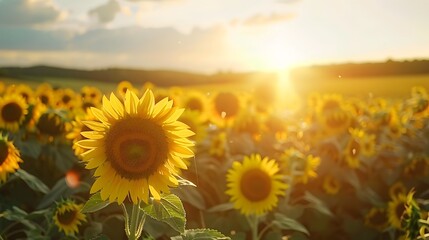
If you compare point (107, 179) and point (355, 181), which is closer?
point (107, 179)

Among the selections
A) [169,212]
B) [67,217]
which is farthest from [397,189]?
[169,212]

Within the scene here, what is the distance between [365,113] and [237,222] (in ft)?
14.5

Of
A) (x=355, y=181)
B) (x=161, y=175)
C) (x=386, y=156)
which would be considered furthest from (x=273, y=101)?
(x=161, y=175)

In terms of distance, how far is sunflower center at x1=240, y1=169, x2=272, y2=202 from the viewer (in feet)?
14.9

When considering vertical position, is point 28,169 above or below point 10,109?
below

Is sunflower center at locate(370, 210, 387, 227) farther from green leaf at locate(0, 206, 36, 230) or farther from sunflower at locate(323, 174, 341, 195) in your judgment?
green leaf at locate(0, 206, 36, 230)

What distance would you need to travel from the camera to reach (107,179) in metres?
2.69

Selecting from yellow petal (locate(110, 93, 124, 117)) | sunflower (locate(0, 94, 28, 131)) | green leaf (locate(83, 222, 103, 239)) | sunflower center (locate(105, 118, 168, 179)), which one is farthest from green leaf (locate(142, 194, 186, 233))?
sunflower (locate(0, 94, 28, 131))

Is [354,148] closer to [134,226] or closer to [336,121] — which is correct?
[336,121]

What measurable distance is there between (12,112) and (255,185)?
8.37 ft

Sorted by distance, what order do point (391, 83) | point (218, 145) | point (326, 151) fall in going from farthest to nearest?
point (391, 83), point (326, 151), point (218, 145)

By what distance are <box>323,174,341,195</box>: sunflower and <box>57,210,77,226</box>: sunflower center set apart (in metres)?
2.88

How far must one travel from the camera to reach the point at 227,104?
24.9 ft

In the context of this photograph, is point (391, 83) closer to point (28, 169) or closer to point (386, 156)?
point (386, 156)
